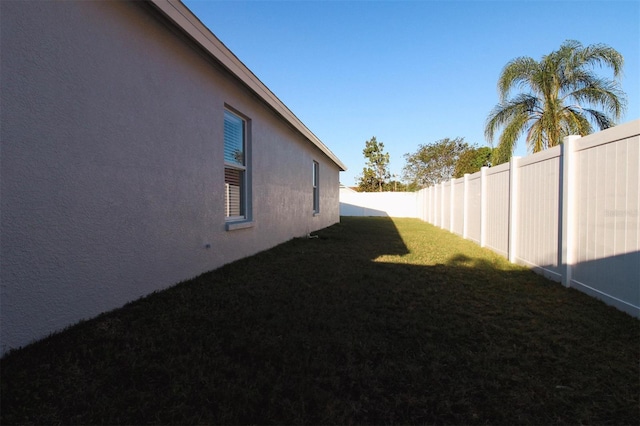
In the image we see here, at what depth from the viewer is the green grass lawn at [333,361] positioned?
67.8 inches

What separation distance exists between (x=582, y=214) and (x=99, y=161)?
5206 mm

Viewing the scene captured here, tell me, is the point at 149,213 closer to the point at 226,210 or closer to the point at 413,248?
the point at 226,210

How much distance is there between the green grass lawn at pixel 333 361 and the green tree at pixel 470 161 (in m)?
29.7

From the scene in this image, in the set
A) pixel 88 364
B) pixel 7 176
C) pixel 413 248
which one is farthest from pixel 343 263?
pixel 7 176

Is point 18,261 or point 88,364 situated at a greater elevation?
point 18,261

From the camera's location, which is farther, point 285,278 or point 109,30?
point 285,278

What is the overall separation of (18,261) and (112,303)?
3.07 ft

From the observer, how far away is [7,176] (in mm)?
2037

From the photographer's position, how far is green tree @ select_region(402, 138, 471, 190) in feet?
108

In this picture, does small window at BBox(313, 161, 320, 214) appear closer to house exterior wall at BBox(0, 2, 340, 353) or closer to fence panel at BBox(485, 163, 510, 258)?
fence panel at BBox(485, 163, 510, 258)

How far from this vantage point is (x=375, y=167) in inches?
1575

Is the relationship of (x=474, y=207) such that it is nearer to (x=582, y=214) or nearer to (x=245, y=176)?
(x=582, y=214)

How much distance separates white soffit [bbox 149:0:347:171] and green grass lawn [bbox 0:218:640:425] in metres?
2.98

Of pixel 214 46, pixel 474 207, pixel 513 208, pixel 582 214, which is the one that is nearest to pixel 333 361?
pixel 582 214
